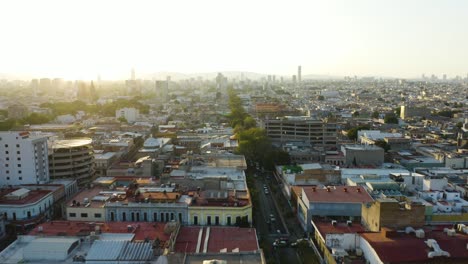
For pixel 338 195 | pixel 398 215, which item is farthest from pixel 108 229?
pixel 398 215

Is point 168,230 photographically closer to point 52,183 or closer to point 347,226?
point 347,226

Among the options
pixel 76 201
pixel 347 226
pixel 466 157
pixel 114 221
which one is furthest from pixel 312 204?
pixel 466 157

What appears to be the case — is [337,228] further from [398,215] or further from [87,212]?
[87,212]

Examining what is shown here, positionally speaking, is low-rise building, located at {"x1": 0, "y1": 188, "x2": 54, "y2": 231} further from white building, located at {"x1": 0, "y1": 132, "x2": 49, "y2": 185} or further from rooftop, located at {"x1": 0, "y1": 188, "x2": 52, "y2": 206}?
white building, located at {"x1": 0, "y1": 132, "x2": 49, "y2": 185}

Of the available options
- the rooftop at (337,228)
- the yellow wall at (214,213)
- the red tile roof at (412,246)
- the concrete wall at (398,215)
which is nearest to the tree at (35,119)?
the yellow wall at (214,213)

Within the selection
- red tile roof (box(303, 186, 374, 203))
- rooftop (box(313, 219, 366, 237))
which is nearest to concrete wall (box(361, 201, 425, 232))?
rooftop (box(313, 219, 366, 237))

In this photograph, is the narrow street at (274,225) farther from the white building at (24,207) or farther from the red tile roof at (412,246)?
the white building at (24,207)
